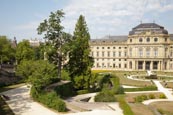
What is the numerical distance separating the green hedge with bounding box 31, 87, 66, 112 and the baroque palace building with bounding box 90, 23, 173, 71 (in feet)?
203

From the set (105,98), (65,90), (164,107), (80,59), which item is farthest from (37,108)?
(80,59)

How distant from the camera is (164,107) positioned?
29.5m

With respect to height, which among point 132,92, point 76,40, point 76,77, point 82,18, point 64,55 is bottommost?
point 132,92

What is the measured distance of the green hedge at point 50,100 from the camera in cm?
2478

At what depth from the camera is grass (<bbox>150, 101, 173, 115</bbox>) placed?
26734 mm

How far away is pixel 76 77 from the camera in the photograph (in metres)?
39.4

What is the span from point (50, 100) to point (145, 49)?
6507 centimetres

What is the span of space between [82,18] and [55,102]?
20253mm

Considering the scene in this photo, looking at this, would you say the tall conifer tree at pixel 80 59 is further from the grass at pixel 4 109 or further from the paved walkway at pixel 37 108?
the grass at pixel 4 109

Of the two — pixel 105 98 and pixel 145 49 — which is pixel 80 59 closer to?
pixel 105 98

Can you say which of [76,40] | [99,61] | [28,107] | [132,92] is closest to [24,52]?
[76,40]

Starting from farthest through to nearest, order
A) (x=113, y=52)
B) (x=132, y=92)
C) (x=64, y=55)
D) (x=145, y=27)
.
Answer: (x=113, y=52) → (x=145, y=27) → (x=132, y=92) → (x=64, y=55)

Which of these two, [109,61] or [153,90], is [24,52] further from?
[109,61]

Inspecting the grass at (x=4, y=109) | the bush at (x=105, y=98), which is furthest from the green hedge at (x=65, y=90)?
the grass at (x=4, y=109)
